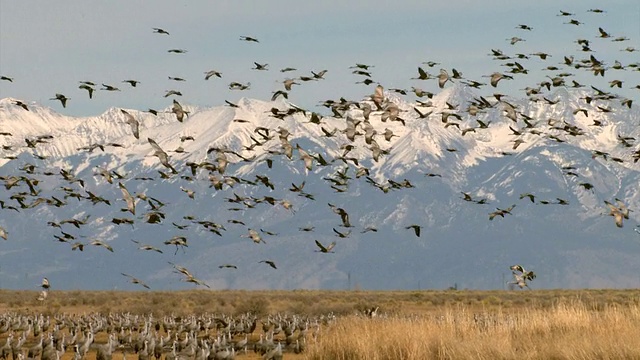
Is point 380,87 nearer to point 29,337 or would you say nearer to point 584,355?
point 584,355

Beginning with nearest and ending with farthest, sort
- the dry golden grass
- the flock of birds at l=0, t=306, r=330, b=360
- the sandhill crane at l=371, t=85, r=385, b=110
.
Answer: the dry golden grass
the sandhill crane at l=371, t=85, r=385, b=110
the flock of birds at l=0, t=306, r=330, b=360

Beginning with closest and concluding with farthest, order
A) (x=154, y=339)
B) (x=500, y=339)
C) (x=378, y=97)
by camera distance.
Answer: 1. (x=500, y=339)
2. (x=378, y=97)
3. (x=154, y=339)

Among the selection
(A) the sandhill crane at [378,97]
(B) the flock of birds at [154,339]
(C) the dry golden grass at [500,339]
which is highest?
(A) the sandhill crane at [378,97]

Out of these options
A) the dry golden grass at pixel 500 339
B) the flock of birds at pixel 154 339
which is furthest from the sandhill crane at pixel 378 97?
the flock of birds at pixel 154 339

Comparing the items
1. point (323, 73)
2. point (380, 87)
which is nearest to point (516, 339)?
point (380, 87)

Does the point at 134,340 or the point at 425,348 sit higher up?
the point at 134,340

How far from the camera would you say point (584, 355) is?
2780 centimetres

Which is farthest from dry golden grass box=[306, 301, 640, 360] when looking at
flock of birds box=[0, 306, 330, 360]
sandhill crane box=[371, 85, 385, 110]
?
sandhill crane box=[371, 85, 385, 110]

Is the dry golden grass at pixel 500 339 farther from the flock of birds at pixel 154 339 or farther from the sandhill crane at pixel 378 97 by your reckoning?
the sandhill crane at pixel 378 97

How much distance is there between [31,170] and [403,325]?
13391 mm

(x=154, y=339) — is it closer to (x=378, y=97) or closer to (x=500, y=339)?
(x=378, y=97)

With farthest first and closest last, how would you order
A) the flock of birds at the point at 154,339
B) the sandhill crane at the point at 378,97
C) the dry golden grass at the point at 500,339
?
the flock of birds at the point at 154,339, the sandhill crane at the point at 378,97, the dry golden grass at the point at 500,339

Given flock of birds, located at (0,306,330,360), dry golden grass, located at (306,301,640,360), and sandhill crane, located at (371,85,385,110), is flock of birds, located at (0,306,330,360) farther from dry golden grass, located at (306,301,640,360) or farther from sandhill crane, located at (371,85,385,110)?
sandhill crane, located at (371,85,385,110)

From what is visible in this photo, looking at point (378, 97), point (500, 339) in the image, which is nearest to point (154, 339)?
point (378, 97)
